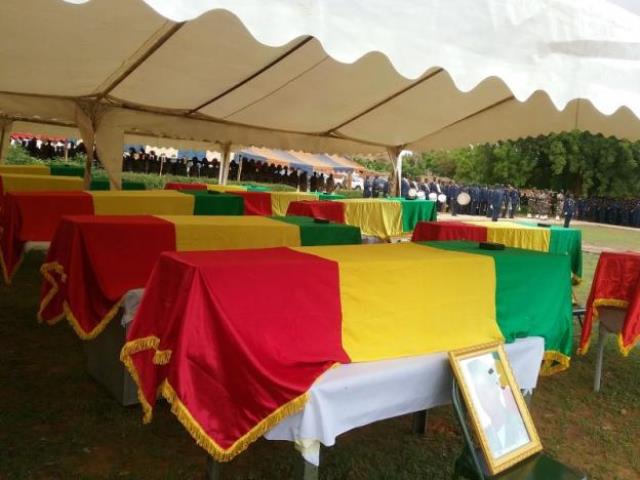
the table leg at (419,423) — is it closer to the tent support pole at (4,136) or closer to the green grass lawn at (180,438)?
the green grass lawn at (180,438)

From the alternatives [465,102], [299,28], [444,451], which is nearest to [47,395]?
[444,451]

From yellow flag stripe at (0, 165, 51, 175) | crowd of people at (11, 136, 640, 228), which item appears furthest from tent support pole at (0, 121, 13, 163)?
crowd of people at (11, 136, 640, 228)

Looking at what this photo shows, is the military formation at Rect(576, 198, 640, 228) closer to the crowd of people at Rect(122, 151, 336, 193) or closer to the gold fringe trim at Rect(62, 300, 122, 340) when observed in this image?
the crowd of people at Rect(122, 151, 336, 193)

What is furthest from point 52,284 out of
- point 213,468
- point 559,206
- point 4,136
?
point 559,206

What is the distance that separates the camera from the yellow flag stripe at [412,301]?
2301 mm

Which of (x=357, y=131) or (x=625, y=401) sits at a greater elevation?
(x=357, y=131)

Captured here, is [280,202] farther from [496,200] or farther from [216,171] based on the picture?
[496,200]

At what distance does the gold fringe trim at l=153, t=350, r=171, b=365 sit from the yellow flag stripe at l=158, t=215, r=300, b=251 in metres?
1.67

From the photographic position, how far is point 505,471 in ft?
6.94

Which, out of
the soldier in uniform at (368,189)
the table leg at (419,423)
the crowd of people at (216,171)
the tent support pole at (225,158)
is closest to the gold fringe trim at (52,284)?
the table leg at (419,423)

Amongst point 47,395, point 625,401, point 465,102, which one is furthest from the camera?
point 465,102

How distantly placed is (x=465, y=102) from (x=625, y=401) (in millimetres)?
3386

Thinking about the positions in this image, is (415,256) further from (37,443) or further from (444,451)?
(37,443)

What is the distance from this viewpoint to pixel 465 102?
5957mm
